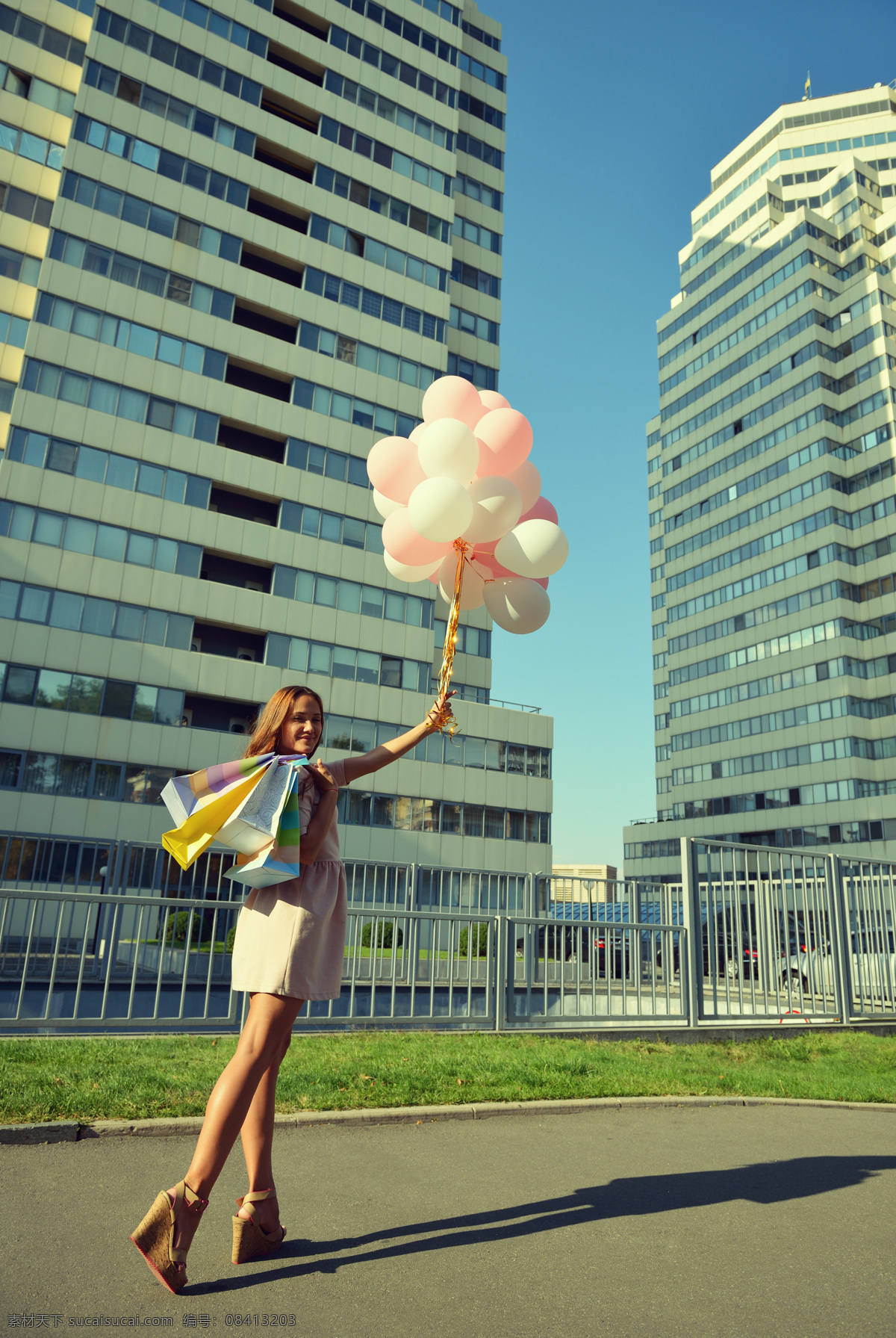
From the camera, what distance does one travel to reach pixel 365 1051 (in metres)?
6.95

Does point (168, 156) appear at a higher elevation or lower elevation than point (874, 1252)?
higher

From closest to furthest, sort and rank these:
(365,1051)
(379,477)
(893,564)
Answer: (379,477), (365,1051), (893,564)

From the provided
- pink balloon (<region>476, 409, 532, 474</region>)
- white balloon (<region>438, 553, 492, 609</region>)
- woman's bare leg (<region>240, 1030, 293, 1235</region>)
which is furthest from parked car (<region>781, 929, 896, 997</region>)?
woman's bare leg (<region>240, 1030, 293, 1235</region>)

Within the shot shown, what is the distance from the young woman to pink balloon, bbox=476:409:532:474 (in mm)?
2418

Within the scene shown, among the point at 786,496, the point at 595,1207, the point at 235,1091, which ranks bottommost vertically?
the point at 595,1207

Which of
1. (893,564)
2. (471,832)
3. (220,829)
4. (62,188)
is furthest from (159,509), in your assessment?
(893,564)

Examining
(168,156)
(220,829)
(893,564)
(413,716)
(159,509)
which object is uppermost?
(168,156)

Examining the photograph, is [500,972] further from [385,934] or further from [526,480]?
[526,480]

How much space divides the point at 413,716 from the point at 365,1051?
101 feet

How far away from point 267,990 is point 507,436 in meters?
3.46

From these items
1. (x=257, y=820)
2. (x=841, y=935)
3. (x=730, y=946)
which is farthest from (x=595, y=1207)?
(x=841, y=935)

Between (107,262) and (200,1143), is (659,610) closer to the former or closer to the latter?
(107,262)

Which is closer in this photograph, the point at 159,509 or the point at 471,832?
the point at 159,509

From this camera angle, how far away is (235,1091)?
9.23 feet
